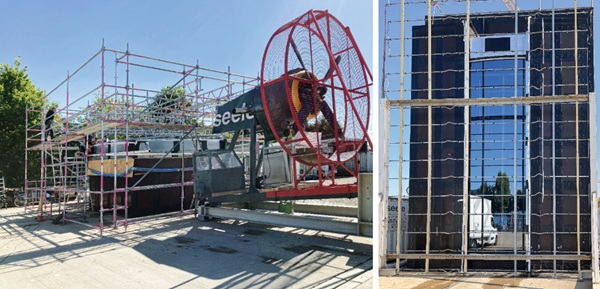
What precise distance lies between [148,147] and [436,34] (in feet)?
19.9

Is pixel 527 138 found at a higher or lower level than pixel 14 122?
lower

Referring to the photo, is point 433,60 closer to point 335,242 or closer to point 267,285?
point 335,242

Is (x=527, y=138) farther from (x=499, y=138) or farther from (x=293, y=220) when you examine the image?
(x=293, y=220)

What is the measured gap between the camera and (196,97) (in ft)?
26.6

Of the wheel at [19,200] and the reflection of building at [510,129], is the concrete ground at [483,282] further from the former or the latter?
the wheel at [19,200]

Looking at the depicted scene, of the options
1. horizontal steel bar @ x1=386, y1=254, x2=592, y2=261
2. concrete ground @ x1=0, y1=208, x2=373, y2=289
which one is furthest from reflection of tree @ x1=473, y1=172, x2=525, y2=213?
concrete ground @ x1=0, y1=208, x2=373, y2=289

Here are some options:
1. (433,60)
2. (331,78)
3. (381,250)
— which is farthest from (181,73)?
(381,250)

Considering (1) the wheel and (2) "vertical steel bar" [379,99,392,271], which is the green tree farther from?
(2) "vertical steel bar" [379,99,392,271]

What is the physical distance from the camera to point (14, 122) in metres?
14.8

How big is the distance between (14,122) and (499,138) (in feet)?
50.5

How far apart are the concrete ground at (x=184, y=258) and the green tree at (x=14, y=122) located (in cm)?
853

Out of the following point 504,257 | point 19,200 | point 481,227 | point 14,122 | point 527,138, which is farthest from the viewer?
point 14,122

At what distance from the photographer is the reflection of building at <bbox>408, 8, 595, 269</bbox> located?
4258 mm

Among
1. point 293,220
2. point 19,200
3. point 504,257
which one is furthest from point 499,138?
point 19,200
